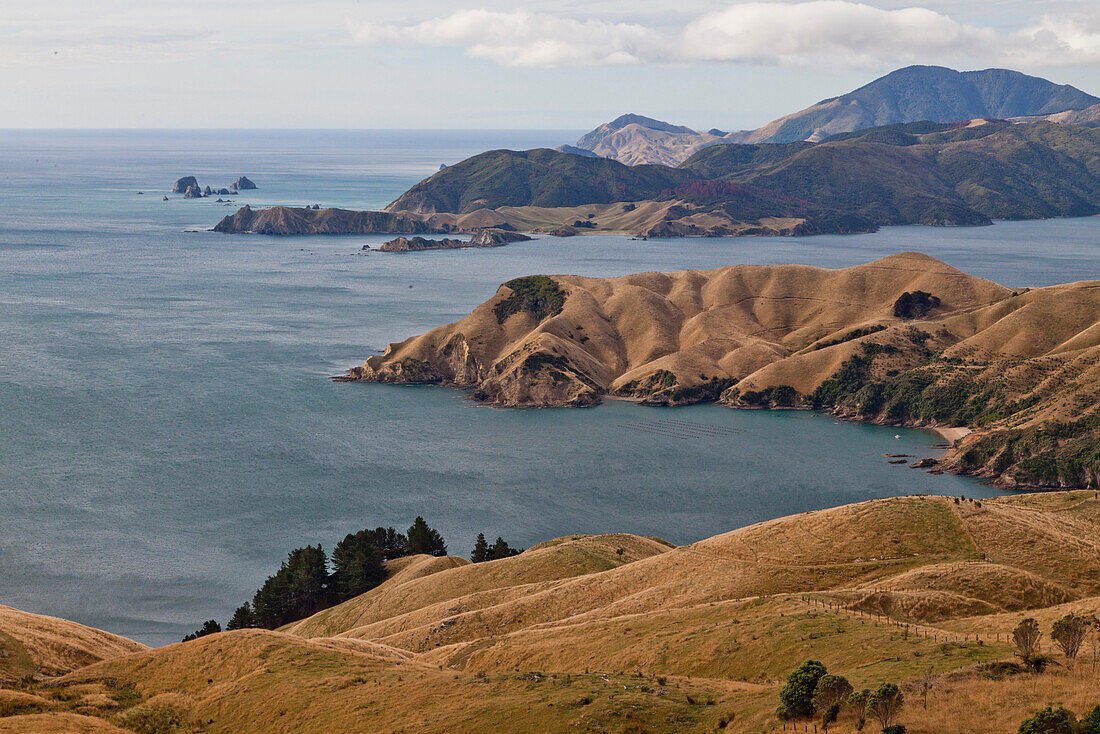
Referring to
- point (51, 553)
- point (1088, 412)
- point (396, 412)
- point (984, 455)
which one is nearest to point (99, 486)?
point (51, 553)

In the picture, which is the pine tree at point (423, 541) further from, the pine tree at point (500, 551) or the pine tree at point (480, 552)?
the pine tree at point (500, 551)

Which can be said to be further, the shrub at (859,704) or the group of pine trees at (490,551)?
the group of pine trees at (490,551)

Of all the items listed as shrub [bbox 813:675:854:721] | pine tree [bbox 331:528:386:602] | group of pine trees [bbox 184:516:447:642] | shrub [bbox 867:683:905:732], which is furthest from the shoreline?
shrub [bbox 867:683:905:732]

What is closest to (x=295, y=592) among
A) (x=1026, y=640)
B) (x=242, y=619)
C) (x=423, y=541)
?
(x=242, y=619)

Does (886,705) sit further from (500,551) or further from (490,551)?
(490,551)

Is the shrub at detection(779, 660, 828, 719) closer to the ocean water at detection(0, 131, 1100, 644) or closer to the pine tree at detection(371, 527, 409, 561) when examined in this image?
the ocean water at detection(0, 131, 1100, 644)

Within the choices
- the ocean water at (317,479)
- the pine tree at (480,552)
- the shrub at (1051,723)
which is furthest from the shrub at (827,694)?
the ocean water at (317,479)

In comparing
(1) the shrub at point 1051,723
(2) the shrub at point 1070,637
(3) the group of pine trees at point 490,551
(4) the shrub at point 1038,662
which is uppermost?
(1) the shrub at point 1051,723

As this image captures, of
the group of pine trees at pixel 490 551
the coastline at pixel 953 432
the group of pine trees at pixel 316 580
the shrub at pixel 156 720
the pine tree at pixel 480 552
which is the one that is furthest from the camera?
the coastline at pixel 953 432
